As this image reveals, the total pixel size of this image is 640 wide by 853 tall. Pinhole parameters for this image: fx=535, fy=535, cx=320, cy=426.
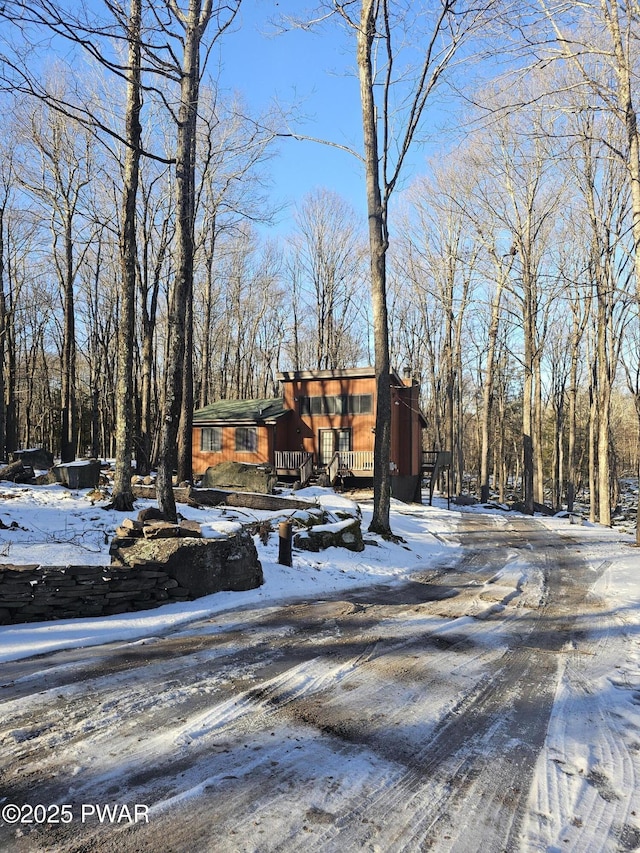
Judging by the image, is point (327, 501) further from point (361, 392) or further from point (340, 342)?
point (340, 342)

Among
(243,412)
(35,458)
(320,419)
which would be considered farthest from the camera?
(243,412)

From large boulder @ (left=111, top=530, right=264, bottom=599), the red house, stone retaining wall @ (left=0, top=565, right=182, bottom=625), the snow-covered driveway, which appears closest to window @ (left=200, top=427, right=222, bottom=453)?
the red house

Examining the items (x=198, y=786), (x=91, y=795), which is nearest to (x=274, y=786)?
(x=198, y=786)

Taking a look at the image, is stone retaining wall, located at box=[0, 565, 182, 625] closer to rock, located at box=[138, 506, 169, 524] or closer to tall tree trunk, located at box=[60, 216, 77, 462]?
rock, located at box=[138, 506, 169, 524]

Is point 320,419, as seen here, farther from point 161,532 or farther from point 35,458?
point 161,532

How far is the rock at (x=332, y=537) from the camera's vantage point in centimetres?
942

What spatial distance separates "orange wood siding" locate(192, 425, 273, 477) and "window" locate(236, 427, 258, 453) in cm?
11

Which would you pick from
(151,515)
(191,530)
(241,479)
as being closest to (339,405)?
(241,479)

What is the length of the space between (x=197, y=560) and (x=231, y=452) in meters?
20.3

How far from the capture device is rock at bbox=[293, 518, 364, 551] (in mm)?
9422

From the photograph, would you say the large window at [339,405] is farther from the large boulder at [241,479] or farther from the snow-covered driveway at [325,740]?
the snow-covered driveway at [325,740]

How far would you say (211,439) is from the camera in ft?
89.3

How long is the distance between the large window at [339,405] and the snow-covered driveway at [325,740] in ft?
64.9

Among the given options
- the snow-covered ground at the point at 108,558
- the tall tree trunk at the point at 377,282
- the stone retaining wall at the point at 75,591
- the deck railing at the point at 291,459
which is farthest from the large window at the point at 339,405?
the stone retaining wall at the point at 75,591
